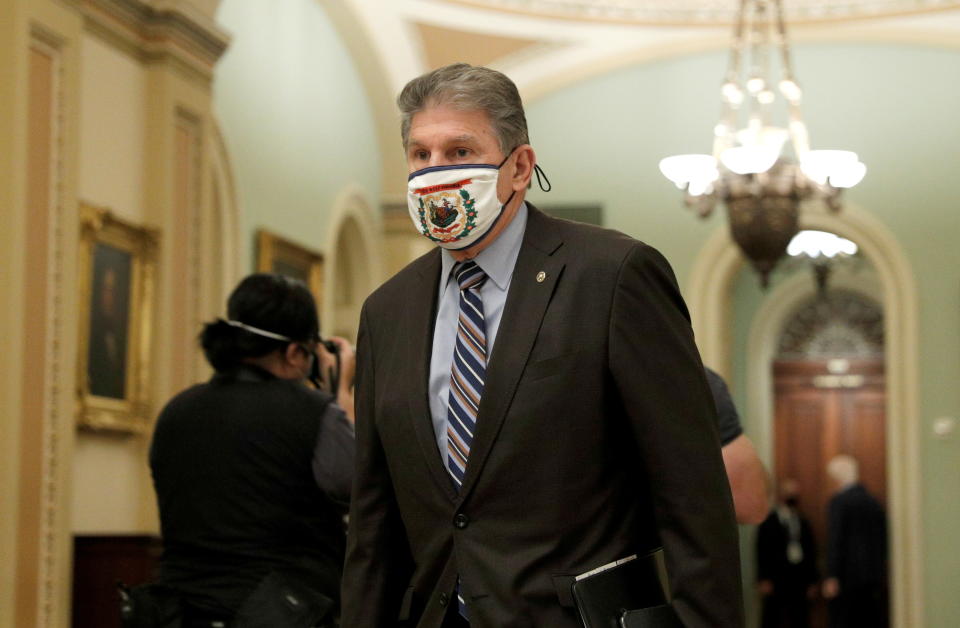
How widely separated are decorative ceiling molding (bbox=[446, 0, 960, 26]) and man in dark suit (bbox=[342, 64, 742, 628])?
987cm

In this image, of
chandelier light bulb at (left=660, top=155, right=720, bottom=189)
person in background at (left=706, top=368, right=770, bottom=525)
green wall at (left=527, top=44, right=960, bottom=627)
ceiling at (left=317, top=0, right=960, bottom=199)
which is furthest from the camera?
green wall at (left=527, top=44, right=960, bottom=627)

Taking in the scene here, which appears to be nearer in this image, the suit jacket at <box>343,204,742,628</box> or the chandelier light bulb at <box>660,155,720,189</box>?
the suit jacket at <box>343,204,742,628</box>

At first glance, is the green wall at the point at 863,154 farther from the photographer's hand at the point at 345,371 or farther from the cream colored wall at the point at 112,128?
the photographer's hand at the point at 345,371

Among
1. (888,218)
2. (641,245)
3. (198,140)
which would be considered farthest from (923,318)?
(641,245)

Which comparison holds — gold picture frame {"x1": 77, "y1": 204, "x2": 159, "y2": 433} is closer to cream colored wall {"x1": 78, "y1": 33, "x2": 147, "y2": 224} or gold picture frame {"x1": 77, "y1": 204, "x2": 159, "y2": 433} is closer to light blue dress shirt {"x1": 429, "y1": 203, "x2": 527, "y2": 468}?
cream colored wall {"x1": 78, "y1": 33, "x2": 147, "y2": 224}

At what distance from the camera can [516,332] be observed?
2.25 m

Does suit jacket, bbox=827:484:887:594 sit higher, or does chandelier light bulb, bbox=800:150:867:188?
chandelier light bulb, bbox=800:150:867:188

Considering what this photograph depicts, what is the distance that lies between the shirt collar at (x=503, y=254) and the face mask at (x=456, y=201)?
0.04 metres

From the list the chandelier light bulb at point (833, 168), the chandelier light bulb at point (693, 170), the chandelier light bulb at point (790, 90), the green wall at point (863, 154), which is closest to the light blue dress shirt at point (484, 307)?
the chandelier light bulb at point (693, 170)

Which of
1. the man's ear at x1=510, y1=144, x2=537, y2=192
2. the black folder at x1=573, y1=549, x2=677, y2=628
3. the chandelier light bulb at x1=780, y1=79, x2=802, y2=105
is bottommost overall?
the black folder at x1=573, y1=549, x2=677, y2=628

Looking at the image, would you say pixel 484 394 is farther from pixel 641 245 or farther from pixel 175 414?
pixel 175 414

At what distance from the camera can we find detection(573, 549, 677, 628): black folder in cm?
209

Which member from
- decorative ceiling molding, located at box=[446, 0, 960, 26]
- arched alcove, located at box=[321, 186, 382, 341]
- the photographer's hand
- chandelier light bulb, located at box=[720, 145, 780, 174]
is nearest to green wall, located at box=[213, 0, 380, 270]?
arched alcove, located at box=[321, 186, 382, 341]

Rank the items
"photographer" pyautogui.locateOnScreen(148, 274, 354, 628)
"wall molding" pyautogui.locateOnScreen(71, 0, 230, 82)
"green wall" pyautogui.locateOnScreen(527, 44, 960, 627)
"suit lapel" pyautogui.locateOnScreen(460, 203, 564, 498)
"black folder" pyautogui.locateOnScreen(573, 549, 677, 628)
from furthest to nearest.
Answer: "green wall" pyautogui.locateOnScreen(527, 44, 960, 627) < "wall molding" pyautogui.locateOnScreen(71, 0, 230, 82) < "photographer" pyautogui.locateOnScreen(148, 274, 354, 628) < "suit lapel" pyautogui.locateOnScreen(460, 203, 564, 498) < "black folder" pyautogui.locateOnScreen(573, 549, 677, 628)
